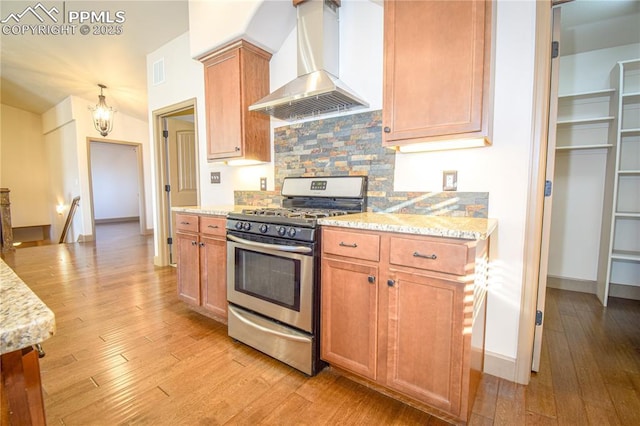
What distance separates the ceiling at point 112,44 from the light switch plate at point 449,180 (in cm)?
115

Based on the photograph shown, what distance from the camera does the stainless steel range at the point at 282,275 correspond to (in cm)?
179

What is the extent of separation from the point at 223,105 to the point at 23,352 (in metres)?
2.50

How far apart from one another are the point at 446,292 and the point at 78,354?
2396mm

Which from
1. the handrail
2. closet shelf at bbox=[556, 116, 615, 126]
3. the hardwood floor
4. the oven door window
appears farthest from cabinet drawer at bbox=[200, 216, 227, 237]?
the handrail

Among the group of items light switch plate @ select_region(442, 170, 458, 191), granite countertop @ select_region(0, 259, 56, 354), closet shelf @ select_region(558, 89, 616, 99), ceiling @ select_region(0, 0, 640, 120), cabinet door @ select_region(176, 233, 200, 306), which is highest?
ceiling @ select_region(0, 0, 640, 120)

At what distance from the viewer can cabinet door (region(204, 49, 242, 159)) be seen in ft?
8.59

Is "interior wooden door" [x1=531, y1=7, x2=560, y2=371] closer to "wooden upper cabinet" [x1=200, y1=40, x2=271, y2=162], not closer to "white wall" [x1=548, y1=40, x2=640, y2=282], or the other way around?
"white wall" [x1=548, y1=40, x2=640, y2=282]

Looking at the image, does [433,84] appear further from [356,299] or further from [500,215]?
[356,299]

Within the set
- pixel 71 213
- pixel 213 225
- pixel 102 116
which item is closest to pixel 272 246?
pixel 213 225

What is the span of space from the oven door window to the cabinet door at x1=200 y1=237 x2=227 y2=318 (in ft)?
0.82

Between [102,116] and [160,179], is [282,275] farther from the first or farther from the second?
[102,116]

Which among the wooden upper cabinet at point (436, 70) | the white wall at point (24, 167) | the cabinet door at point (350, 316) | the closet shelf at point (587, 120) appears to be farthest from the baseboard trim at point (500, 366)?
the white wall at point (24, 167)

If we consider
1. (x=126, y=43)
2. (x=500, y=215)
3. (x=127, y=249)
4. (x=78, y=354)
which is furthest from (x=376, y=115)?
(x=127, y=249)

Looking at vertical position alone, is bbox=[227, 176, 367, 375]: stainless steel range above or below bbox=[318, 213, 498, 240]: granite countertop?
below
